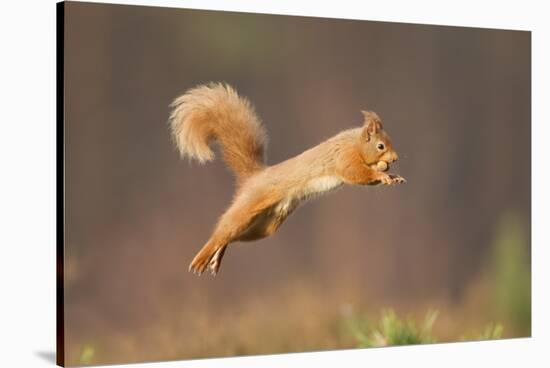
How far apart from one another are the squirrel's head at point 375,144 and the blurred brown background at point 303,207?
11 centimetres

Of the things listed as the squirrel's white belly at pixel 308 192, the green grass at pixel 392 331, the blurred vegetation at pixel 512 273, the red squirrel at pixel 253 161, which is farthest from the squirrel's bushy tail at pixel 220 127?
the blurred vegetation at pixel 512 273

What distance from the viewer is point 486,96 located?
314 inches

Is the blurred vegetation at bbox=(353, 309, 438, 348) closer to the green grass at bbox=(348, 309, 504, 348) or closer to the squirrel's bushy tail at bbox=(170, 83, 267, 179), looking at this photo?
the green grass at bbox=(348, 309, 504, 348)

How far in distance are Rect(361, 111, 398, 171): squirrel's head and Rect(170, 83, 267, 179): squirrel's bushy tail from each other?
652 millimetres

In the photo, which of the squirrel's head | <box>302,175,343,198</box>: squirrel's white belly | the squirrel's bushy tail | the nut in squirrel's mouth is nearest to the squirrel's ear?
the squirrel's head

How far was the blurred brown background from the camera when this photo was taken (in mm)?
6676

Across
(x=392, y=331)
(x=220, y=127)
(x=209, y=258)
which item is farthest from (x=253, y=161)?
(x=392, y=331)

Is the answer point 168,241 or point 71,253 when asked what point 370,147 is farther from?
point 71,253

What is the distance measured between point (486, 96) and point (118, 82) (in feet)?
8.69

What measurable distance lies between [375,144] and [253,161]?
2.62ft

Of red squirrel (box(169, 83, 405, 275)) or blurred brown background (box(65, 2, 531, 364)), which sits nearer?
blurred brown background (box(65, 2, 531, 364))

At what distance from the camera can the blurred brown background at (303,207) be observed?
21.9ft

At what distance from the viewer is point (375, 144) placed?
7.37 meters

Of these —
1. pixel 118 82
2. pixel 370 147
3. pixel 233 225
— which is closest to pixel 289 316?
pixel 233 225
